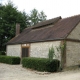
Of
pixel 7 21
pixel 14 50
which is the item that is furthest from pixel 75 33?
pixel 7 21

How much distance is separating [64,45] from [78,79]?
6.59 metres

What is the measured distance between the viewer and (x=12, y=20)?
129 ft

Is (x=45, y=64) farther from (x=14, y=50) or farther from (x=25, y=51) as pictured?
(x=14, y=50)

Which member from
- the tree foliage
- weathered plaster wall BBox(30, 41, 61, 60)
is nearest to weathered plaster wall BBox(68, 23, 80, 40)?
weathered plaster wall BBox(30, 41, 61, 60)

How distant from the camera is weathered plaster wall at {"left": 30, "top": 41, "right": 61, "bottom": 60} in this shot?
20.1 metres

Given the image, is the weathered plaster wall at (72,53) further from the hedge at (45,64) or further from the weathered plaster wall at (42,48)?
the hedge at (45,64)

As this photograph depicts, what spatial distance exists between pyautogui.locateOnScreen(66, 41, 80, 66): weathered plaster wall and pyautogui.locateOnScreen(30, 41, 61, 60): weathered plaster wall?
3.37ft

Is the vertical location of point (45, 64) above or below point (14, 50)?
below

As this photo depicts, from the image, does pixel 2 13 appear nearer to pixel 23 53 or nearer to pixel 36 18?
pixel 23 53

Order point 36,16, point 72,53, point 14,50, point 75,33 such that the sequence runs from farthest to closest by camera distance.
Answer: point 36,16, point 14,50, point 75,33, point 72,53

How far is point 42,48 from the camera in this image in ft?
73.3

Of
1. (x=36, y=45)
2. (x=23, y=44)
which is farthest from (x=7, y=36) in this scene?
(x=36, y=45)

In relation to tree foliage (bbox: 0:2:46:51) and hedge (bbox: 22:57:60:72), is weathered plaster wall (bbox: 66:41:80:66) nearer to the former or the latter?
hedge (bbox: 22:57:60:72)

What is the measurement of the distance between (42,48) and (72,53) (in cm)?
393
